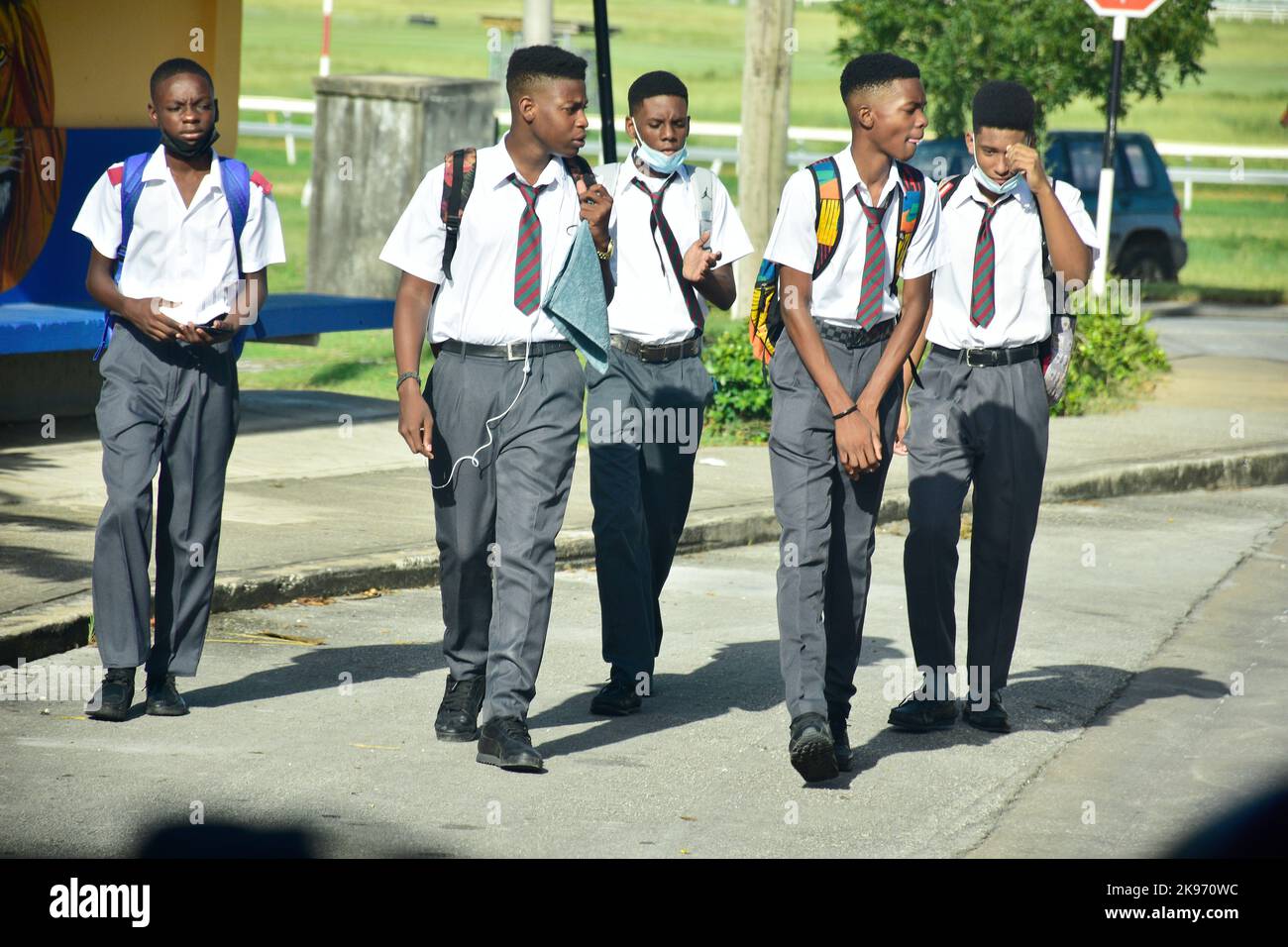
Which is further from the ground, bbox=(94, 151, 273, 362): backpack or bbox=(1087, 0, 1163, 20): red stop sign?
bbox=(1087, 0, 1163, 20): red stop sign

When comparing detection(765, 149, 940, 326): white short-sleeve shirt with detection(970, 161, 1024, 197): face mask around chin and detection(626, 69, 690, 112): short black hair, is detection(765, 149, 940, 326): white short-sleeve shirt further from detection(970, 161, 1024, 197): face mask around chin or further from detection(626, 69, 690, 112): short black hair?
detection(626, 69, 690, 112): short black hair

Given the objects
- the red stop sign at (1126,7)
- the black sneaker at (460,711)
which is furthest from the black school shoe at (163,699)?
the red stop sign at (1126,7)

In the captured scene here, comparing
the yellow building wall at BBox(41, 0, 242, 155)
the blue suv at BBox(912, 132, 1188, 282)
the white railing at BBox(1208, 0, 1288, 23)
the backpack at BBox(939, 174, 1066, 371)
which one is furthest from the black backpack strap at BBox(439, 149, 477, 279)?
the white railing at BBox(1208, 0, 1288, 23)

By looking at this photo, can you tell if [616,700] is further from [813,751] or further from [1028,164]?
[1028,164]

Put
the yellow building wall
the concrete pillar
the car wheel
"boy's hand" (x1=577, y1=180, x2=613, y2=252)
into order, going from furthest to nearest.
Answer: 1. the car wheel
2. the concrete pillar
3. the yellow building wall
4. "boy's hand" (x1=577, y1=180, x2=613, y2=252)

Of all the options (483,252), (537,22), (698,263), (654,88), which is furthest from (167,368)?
(537,22)

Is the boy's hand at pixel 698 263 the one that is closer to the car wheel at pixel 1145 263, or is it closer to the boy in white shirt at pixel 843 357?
the boy in white shirt at pixel 843 357

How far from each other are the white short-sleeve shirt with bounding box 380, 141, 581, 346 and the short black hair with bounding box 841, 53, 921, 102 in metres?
0.93

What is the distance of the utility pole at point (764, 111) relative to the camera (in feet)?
47.3

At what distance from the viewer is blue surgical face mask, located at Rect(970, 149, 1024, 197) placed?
6.11 m

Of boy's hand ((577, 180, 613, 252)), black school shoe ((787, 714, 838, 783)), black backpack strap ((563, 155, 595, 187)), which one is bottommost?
black school shoe ((787, 714, 838, 783))

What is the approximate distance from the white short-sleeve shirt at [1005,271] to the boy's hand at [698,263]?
2.50 feet
